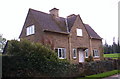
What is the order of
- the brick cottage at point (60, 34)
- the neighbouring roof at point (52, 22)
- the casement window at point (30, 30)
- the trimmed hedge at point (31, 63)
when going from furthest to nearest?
the casement window at point (30, 30) → the neighbouring roof at point (52, 22) → the brick cottage at point (60, 34) → the trimmed hedge at point (31, 63)

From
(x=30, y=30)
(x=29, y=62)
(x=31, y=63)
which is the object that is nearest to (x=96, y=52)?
(x=30, y=30)

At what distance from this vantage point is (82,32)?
2612 centimetres

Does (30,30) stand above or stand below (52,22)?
below

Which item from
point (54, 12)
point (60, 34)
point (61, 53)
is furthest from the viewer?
point (54, 12)

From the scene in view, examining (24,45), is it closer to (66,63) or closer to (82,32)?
(66,63)

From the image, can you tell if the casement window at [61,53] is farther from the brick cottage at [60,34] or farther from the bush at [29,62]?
the bush at [29,62]

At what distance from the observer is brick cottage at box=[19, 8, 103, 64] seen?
69.6 ft

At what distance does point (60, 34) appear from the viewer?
22438 mm

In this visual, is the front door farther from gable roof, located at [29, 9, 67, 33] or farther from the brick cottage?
gable roof, located at [29, 9, 67, 33]

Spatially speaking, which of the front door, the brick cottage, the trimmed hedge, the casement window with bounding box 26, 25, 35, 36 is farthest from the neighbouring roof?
the trimmed hedge

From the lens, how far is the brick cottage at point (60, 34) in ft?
69.6

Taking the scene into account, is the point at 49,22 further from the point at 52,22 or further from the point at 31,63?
the point at 31,63

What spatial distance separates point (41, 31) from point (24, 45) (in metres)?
9.46

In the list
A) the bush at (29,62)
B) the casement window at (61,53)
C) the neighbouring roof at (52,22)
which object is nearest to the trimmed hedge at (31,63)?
the bush at (29,62)
